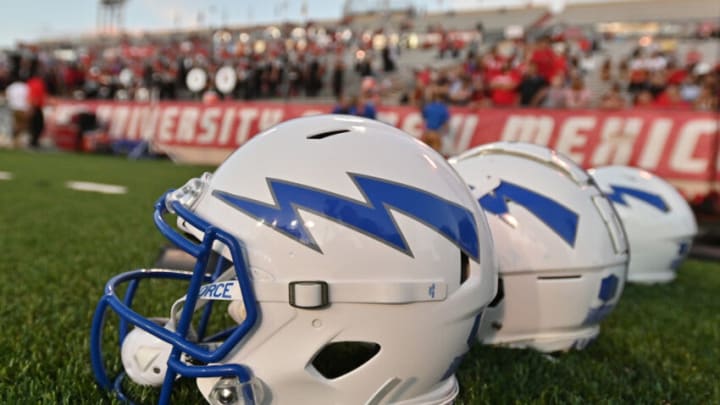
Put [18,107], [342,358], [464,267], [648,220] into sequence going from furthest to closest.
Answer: [18,107]
[648,220]
[342,358]
[464,267]

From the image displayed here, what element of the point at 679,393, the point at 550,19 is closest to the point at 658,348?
the point at 679,393

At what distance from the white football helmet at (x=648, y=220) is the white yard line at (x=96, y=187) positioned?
17.0 feet

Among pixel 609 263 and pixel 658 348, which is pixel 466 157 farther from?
pixel 658 348

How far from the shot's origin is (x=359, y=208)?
54.5 inches

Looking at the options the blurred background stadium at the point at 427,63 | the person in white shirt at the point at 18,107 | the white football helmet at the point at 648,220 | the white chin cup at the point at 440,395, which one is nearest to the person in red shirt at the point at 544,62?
the blurred background stadium at the point at 427,63

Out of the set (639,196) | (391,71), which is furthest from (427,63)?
(639,196)

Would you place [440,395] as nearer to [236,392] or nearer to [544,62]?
[236,392]

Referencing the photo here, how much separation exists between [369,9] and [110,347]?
91.9 ft

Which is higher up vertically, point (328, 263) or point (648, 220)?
point (328, 263)

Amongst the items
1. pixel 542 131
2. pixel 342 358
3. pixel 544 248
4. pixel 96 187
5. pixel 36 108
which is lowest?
pixel 36 108

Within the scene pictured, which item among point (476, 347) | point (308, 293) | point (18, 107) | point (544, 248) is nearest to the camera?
point (308, 293)

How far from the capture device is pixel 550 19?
27141 millimetres

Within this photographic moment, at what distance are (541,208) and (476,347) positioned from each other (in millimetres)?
536

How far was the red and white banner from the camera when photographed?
757 cm
